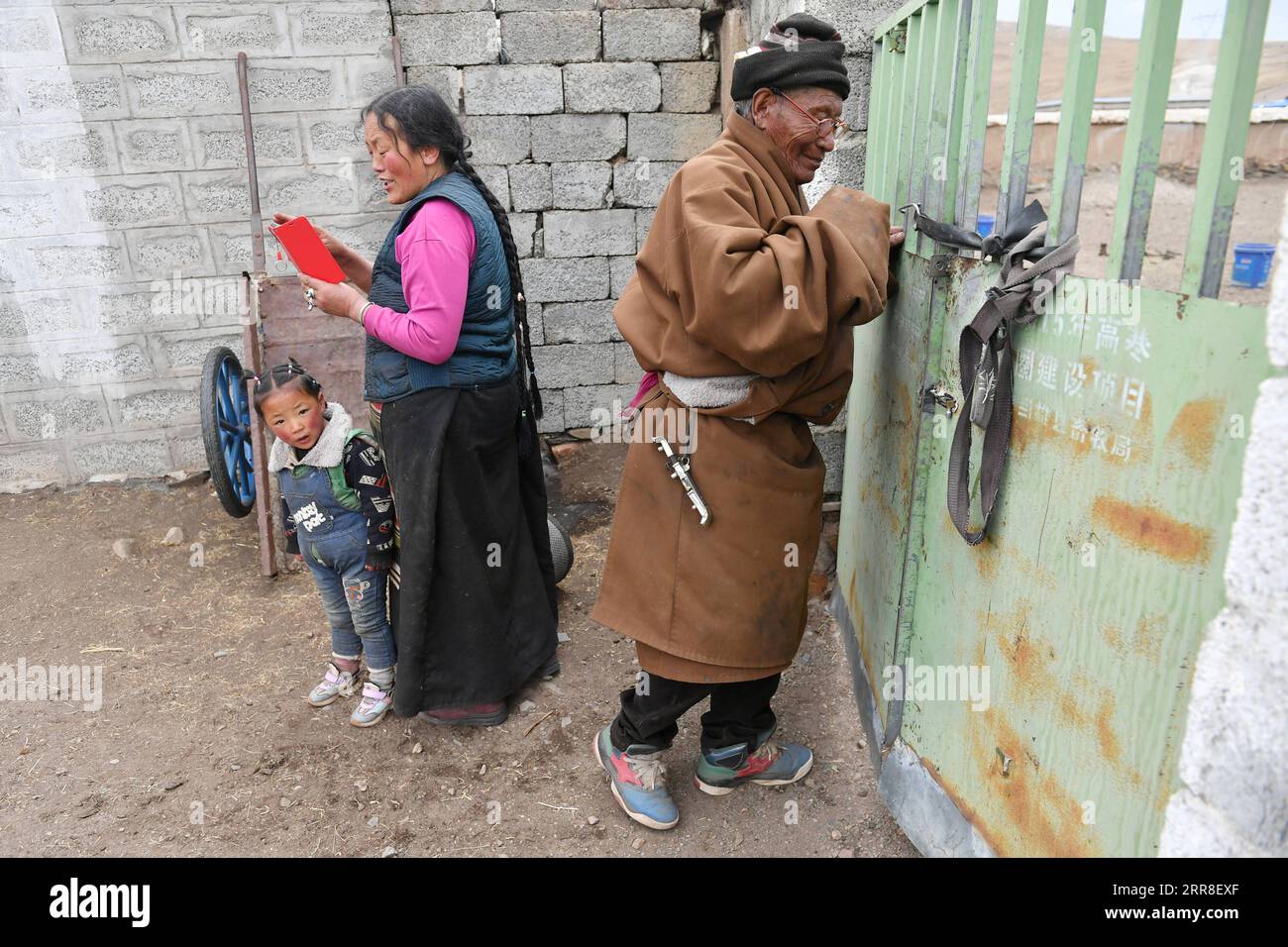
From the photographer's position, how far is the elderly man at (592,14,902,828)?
1797 mm

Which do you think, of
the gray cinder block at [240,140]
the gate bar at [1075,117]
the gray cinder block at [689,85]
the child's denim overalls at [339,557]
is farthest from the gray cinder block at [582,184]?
the gate bar at [1075,117]

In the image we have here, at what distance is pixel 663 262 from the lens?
1.93 m

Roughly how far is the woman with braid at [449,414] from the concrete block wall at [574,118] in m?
2.44

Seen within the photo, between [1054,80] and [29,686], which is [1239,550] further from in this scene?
[1054,80]

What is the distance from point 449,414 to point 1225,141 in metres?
2.06

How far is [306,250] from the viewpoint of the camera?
2.62m

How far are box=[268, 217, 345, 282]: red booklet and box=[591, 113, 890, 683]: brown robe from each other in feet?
3.59

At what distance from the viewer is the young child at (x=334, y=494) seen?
274cm

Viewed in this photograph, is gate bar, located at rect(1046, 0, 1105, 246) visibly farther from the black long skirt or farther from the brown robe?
the black long skirt

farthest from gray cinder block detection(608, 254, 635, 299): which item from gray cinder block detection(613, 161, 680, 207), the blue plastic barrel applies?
the blue plastic barrel

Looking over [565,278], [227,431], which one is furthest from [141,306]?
[565,278]

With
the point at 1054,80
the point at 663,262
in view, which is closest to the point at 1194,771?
the point at 663,262

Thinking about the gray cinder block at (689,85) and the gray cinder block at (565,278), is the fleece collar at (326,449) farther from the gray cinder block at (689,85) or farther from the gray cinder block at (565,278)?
the gray cinder block at (689,85)

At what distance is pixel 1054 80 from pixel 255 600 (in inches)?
834
